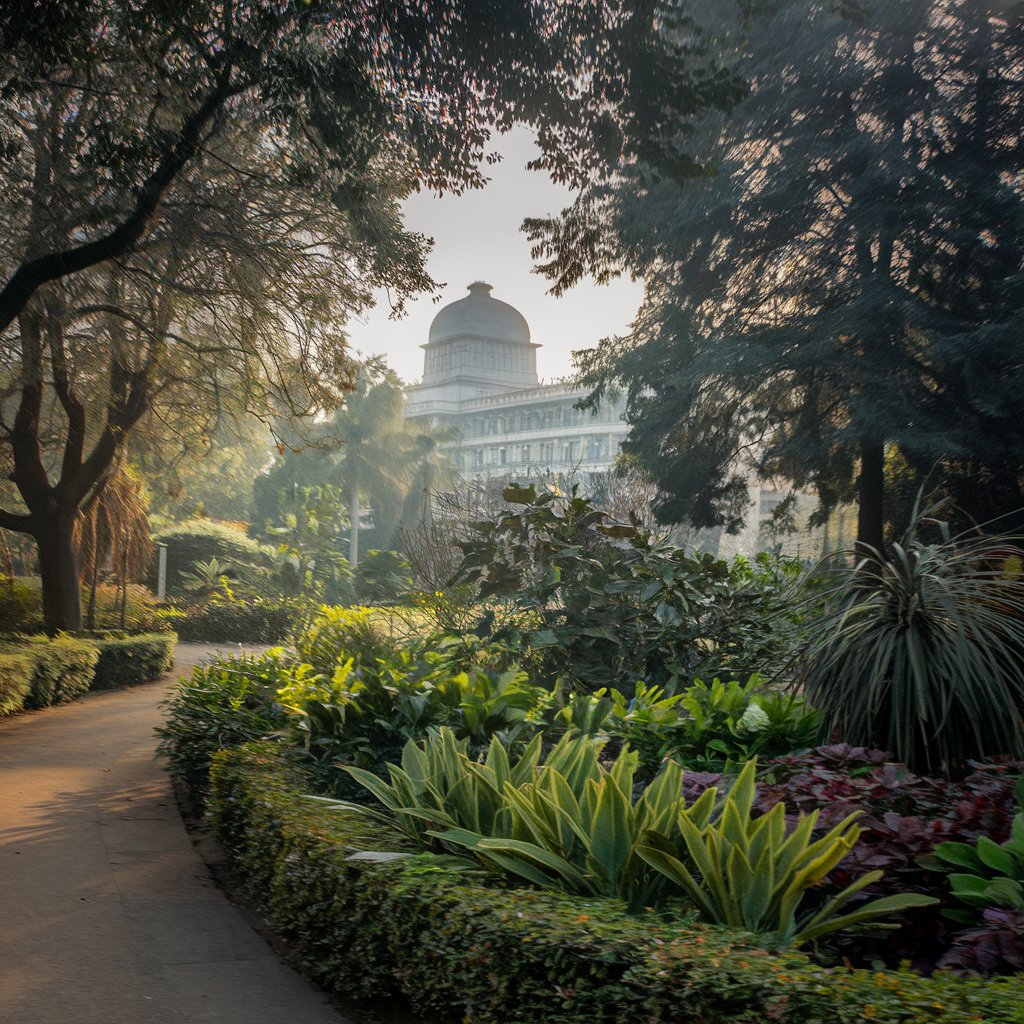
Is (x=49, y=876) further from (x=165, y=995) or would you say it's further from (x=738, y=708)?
(x=738, y=708)

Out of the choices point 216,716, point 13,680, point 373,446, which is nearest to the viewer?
point 216,716

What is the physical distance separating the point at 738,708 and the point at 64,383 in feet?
38.3

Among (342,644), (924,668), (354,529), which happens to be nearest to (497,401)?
(354,529)

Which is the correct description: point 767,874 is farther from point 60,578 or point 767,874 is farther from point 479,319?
point 479,319

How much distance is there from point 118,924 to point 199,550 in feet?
92.0

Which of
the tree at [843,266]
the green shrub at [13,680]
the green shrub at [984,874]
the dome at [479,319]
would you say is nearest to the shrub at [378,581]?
the tree at [843,266]

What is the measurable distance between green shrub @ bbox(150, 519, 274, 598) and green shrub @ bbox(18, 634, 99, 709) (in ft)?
52.3

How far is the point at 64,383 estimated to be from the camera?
14383 mm

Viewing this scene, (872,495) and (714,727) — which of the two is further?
(872,495)

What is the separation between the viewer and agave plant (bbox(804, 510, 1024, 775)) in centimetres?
485

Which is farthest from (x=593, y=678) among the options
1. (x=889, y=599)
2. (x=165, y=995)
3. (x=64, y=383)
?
(x=64, y=383)

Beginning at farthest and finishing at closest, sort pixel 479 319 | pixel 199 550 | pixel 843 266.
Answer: pixel 479 319, pixel 199 550, pixel 843 266

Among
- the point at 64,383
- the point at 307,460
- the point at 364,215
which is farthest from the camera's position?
the point at 307,460

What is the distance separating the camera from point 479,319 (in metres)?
84.0
